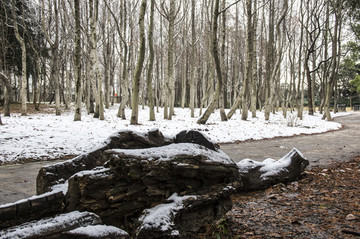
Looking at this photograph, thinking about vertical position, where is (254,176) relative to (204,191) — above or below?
below

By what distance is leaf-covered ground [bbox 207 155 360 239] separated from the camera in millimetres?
2732

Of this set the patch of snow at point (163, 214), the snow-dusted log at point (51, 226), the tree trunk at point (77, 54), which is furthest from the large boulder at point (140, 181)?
the tree trunk at point (77, 54)

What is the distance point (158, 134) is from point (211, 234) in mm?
1464

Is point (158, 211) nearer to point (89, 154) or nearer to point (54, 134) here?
point (89, 154)

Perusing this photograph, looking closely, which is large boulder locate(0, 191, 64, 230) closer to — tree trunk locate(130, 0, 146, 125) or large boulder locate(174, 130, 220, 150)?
large boulder locate(174, 130, 220, 150)

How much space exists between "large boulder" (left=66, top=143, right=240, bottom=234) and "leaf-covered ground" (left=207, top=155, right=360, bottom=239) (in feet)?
1.72

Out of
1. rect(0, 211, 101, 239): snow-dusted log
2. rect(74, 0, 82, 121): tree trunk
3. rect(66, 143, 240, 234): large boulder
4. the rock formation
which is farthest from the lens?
rect(74, 0, 82, 121): tree trunk

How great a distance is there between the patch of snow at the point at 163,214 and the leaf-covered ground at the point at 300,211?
0.66 m

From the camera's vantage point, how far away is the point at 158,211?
91.2 inches

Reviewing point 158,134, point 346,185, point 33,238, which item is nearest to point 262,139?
point 346,185

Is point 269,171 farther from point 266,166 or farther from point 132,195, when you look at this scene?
point 132,195

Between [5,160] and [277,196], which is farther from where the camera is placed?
[5,160]

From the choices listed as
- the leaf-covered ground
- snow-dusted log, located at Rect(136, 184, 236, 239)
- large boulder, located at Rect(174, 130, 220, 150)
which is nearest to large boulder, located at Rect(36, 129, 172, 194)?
large boulder, located at Rect(174, 130, 220, 150)

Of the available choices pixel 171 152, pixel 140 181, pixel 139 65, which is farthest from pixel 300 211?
pixel 139 65
